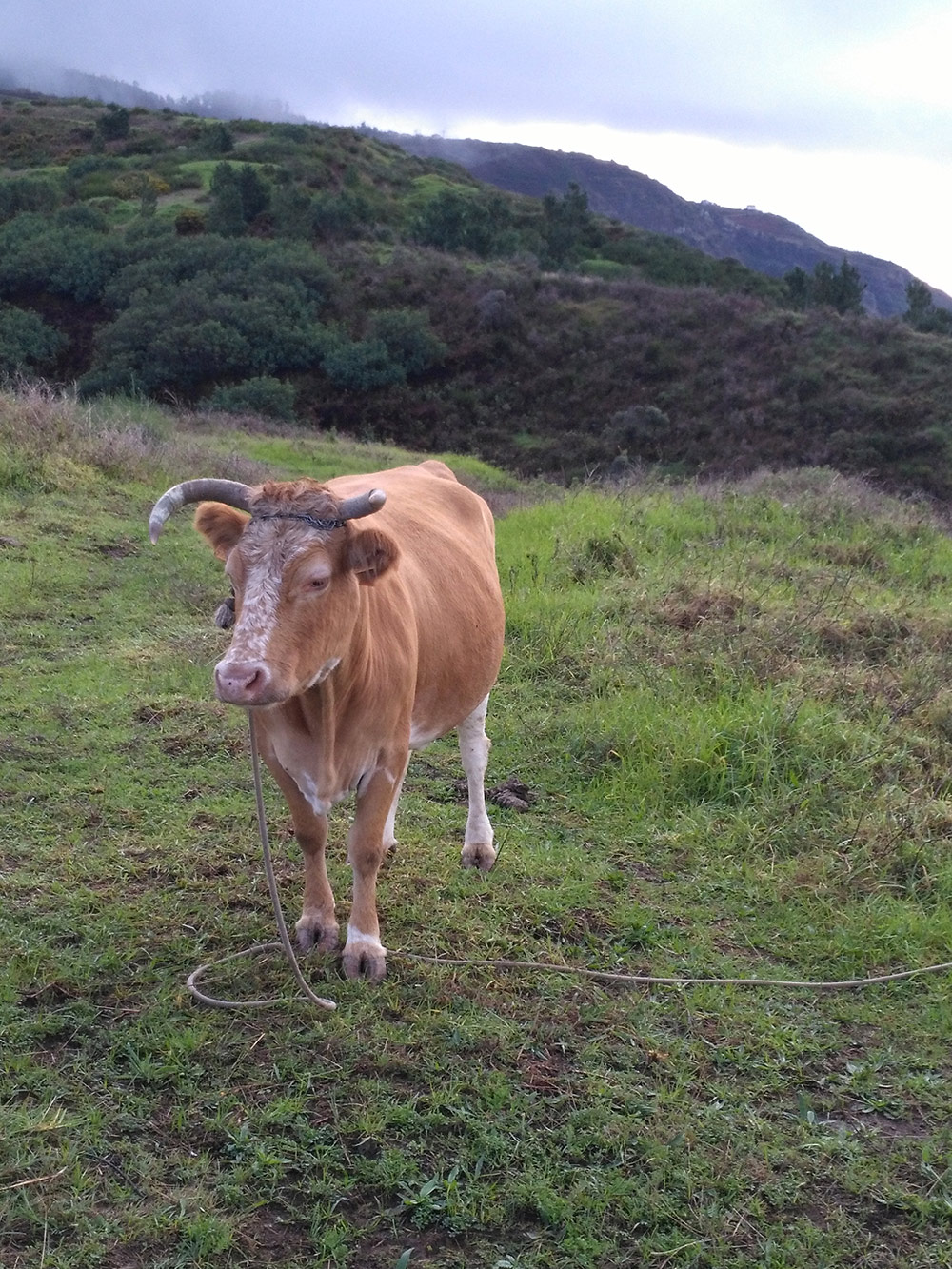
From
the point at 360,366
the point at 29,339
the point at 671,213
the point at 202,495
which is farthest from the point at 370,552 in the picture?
the point at 671,213

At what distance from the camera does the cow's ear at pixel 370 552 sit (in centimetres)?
320

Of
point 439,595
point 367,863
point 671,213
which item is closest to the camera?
point 367,863

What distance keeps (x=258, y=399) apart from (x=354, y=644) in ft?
82.9

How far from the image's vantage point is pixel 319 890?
3.93m

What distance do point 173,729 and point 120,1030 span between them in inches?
98.1

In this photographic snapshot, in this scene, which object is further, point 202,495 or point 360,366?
point 360,366

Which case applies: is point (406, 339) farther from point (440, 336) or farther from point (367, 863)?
point (367, 863)

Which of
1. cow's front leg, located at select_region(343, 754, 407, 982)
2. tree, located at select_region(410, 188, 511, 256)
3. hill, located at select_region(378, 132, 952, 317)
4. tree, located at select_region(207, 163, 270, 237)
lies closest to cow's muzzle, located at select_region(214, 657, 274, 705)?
cow's front leg, located at select_region(343, 754, 407, 982)

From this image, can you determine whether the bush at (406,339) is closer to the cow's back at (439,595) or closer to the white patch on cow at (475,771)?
the cow's back at (439,595)

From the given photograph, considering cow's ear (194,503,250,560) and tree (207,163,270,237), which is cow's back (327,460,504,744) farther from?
tree (207,163,270,237)

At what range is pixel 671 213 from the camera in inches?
3885

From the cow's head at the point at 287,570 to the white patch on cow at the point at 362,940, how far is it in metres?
1.05

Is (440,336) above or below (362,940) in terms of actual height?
above

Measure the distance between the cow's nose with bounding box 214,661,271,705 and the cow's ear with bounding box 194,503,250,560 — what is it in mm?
503
